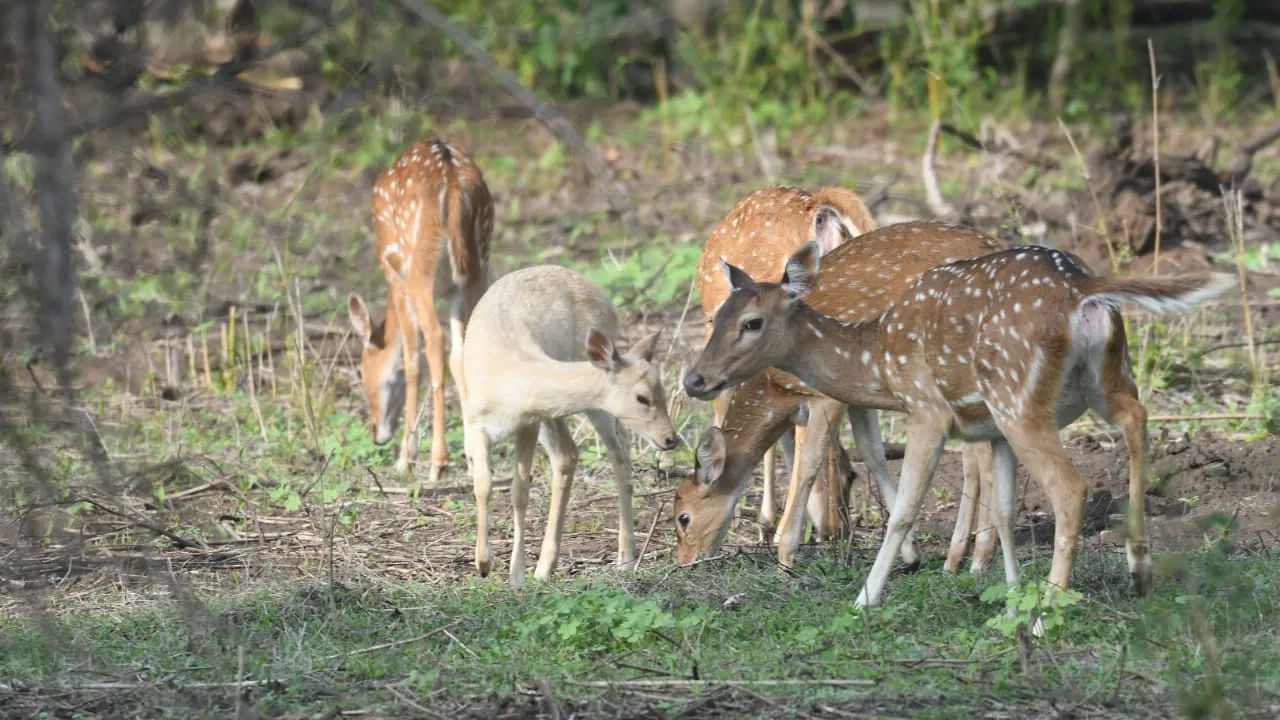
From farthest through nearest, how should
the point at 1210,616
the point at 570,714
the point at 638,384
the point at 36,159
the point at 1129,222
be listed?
the point at 1129,222 < the point at 638,384 < the point at 1210,616 < the point at 570,714 < the point at 36,159

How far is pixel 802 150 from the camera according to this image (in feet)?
49.3

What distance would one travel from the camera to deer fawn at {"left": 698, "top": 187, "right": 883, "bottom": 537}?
24.2ft

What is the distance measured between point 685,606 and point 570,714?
1.49 m

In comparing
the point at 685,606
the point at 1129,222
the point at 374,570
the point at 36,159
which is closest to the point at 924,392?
the point at 685,606

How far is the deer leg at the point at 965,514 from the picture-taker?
701 cm

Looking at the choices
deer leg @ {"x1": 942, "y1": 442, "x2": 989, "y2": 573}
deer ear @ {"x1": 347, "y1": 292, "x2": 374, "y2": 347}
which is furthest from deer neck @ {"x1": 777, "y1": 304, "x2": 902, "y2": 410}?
deer ear @ {"x1": 347, "y1": 292, "x2": 374, "y2": 347}

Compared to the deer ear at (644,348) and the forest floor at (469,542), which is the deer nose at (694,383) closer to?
the deer ear at (644,348)

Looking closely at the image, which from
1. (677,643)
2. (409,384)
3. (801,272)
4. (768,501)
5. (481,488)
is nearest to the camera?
(677,643)

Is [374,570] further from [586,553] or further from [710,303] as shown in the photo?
[710,303]

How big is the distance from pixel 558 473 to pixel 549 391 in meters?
0.54

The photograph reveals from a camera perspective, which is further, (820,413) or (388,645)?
(820,413)

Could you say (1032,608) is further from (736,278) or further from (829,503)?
(829,503)

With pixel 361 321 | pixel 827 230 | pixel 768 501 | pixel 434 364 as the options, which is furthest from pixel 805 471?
pixel 361 321

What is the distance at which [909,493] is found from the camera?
6.31 meters
